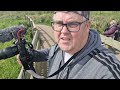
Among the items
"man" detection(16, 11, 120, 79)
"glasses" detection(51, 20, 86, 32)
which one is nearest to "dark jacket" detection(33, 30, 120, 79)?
"man" detection(16, 11, 120, 79)

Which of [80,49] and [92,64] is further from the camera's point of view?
[80,49]

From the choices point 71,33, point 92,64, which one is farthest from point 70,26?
point 92,64

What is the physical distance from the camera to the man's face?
2.10 meters

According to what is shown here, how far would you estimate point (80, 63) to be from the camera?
2.13 m

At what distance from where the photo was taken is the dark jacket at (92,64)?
1.98 meters

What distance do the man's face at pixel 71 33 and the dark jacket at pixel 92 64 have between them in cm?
7

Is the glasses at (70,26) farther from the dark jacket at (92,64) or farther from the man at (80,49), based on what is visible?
the dark jacket at (92,64)

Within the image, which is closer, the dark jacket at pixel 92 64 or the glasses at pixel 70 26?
the dark jacket at pixel 92 64

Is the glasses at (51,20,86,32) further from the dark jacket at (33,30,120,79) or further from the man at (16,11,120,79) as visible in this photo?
the dark jacket at (33,30,120,79)

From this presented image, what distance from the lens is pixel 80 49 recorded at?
2189 mm

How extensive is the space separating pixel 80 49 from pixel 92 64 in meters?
0.17

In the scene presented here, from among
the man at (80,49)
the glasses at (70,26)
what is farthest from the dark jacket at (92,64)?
the glasses at (70,26)

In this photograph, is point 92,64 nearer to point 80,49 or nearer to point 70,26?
point 80,49

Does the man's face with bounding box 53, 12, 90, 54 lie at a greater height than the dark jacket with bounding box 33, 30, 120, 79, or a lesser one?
greater
